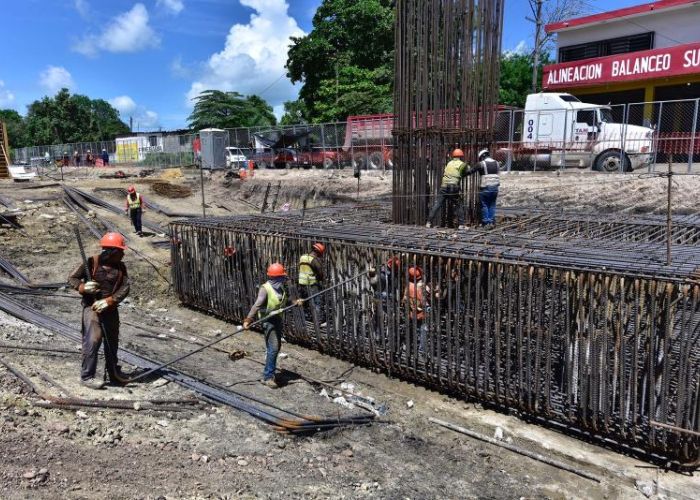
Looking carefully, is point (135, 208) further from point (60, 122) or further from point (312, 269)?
point (60, 122)

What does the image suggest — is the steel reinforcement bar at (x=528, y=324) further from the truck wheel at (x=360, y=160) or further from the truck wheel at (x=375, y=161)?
the truck wheel at (x=360, y=160)

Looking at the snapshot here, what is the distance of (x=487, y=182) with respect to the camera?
10.2 meters

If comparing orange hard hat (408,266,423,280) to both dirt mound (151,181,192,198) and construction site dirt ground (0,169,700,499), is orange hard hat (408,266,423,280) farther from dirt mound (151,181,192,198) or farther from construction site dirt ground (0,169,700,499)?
dirt mound (151,181,192,198)

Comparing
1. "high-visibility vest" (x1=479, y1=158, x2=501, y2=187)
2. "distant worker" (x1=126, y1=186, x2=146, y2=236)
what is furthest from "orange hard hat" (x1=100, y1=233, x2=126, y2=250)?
"distant worker" (x1=126, y1=186, x2=146, y2=236)

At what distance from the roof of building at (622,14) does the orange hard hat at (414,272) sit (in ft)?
75.1

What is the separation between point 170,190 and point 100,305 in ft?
66.3

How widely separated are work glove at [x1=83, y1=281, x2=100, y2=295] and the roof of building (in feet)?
86.1

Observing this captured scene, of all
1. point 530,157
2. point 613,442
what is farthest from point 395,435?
point 530,157

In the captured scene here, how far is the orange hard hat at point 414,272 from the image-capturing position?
7.51 metres

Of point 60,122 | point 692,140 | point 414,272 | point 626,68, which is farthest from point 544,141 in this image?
point 60,122

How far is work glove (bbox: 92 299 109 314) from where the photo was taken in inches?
244

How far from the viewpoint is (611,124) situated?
19484 mm

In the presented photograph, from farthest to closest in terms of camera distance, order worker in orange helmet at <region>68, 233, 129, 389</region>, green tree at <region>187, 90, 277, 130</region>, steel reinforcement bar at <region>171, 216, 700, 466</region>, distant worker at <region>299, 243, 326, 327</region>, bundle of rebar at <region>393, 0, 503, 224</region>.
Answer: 1. green tree at <region>187, 90, 277, 130</region>
2. bundle of rebar at <region>393, 0, 503, 224</region>
3. distant worker at <region>299, 243, 326, 327</region>
4. worker in orange helmet at <region>68, 233, 129, 389</region>
5. steel reinforcement bar at <region>171, 216, 700, 466</region>

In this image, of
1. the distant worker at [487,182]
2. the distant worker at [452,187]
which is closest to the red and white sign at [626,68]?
the distant worker at [487,182]
